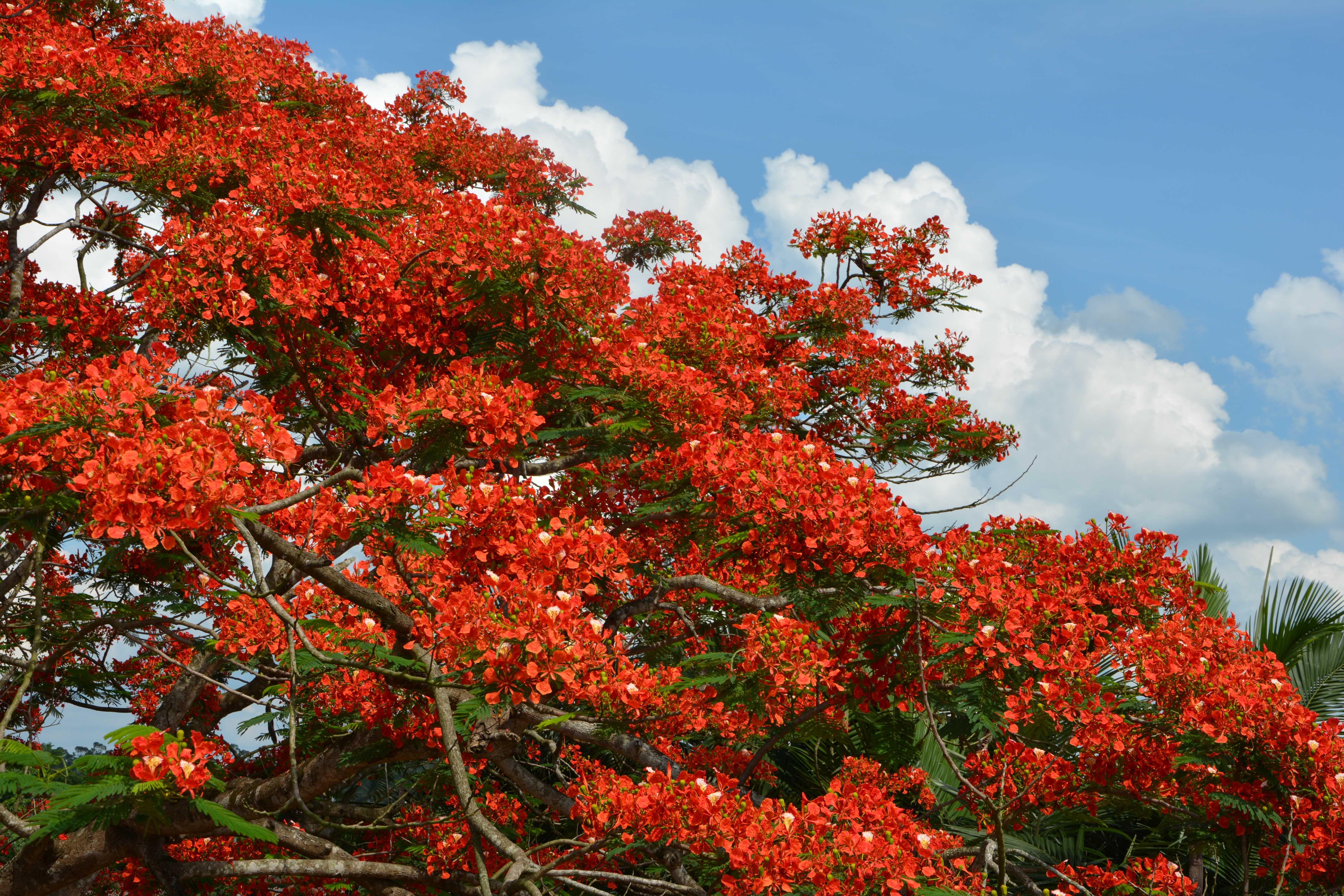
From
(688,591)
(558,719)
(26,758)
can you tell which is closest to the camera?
(558,719)

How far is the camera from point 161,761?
10.9ft

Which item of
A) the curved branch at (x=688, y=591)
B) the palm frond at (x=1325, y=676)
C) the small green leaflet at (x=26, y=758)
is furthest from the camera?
the palm frond at (x=1325, y=676)

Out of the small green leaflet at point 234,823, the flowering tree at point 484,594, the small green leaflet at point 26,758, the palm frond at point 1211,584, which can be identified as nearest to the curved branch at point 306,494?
the flowering tree at point 484,594

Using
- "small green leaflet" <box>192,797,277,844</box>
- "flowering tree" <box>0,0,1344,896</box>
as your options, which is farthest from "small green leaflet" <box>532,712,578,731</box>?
"small green leaflet" <box>192,797,277,844</box>

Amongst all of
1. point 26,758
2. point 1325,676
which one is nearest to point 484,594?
point 26,758

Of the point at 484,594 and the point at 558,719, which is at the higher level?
the point at 484,594

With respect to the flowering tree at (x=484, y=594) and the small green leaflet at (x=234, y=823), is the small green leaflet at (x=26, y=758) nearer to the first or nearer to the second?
the flowering tree at (x=484, y=594)

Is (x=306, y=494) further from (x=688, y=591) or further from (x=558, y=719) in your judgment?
(x=688, y=591)

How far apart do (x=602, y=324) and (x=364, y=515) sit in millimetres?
2406

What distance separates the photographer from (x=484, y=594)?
333cm

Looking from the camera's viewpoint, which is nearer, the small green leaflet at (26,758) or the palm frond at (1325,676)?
the small green leaflet at (26,758)

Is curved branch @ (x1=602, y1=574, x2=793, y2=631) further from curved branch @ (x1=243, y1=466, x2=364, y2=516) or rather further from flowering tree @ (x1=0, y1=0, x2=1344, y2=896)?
curved branch @ (x1=243, y1=466, x2=364, y2=516)

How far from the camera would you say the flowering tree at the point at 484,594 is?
3438 mm

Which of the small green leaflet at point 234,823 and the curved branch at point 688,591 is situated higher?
the curved branch at point 688,591
